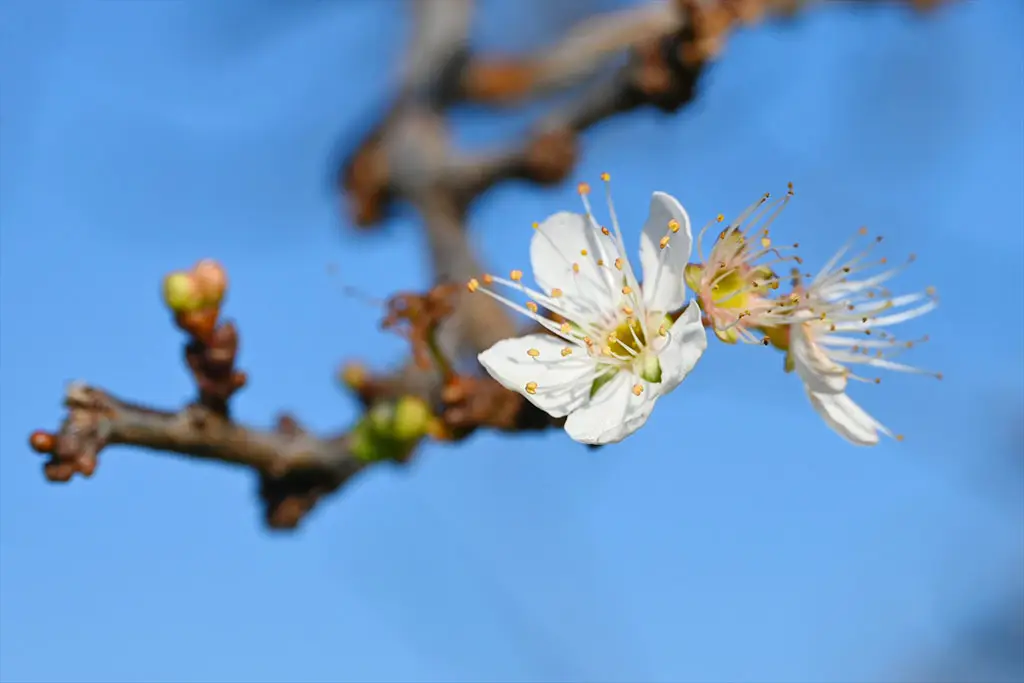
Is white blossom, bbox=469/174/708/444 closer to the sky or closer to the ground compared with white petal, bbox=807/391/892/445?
closer to the sky

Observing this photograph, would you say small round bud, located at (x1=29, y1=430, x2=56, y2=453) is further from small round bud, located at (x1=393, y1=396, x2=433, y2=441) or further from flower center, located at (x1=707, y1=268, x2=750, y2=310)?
flower center, located at (x1=707, y1=268, x2=750, y2=310)

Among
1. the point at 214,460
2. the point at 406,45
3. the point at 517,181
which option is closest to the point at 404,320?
the point at 214,460

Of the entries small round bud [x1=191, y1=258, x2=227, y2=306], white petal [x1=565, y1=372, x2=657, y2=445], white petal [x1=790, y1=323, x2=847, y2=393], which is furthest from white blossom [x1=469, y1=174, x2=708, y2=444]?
small round bud [x1=191, y1=258, x2=227, y2=306]

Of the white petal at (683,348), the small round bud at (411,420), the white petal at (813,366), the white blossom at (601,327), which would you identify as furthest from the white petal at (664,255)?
the small round bud at (411,420)

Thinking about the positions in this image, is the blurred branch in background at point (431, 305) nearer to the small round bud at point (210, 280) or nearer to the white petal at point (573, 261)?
the small round bud at point (210, 280)

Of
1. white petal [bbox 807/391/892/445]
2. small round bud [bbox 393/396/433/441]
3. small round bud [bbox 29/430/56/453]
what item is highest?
small round bud [bbox 29/430/56/453]

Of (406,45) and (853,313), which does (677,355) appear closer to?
(853,313)
